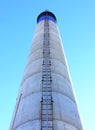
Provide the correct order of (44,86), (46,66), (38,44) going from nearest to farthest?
(44,86), (46,66), (38,44)

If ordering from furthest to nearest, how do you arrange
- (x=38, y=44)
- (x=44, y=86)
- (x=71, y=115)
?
(x=38, y=44) < (x=44, y=86) < (x=71, y=115)

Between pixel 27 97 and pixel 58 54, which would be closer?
pixel 27 97

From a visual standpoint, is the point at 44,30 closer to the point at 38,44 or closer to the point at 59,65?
the point at 38,44

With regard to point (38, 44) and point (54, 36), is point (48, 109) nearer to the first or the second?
point (38, 44)

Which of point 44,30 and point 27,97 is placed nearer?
point 27,97

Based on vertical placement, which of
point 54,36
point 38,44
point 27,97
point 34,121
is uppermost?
point 54,36

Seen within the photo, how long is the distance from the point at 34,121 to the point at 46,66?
4.64 metres

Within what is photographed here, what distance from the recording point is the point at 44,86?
14.9 m

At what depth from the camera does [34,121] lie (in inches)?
501

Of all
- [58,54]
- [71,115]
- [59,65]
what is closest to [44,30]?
[58,54]

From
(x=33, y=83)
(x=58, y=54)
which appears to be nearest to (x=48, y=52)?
(x=58, y=54)

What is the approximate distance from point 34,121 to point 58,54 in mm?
6948

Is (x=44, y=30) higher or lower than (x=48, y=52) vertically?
higher

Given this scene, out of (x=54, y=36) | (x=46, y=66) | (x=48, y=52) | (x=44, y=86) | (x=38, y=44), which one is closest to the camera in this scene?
(x=44, y=86)
